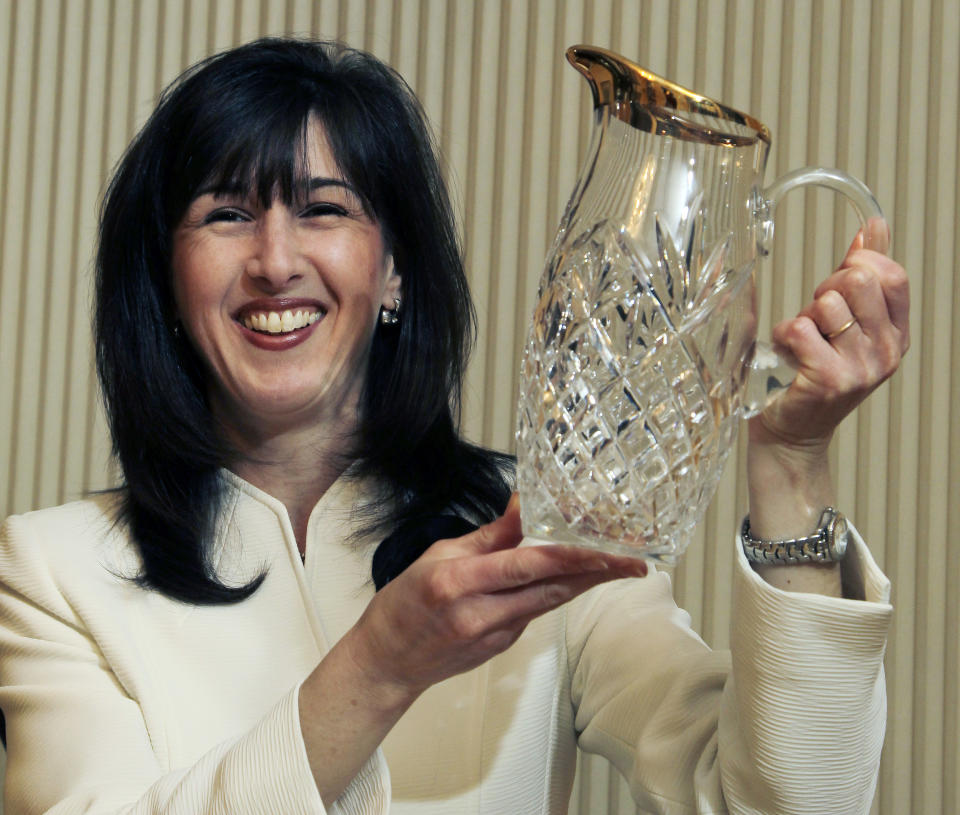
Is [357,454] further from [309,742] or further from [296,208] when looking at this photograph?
[309,742]

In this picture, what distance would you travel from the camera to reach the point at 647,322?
696 mm

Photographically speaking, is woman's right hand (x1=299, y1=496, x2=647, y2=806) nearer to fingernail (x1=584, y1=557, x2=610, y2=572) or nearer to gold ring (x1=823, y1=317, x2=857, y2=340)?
fingernail (x1=584, y1=557, x2=610, y2=572)

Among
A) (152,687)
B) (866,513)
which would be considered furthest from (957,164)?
(152,687)

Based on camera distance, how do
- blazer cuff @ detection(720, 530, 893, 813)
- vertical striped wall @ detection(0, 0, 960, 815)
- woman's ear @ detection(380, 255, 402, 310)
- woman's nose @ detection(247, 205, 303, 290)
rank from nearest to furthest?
blazer cuff @ detection(720, 530, 893, 813)
woman's nose @ detection(247, 205, 303, 290)
woman's ear @ detection(380, 255, 402, 310)
vertical striped wall @ detection(0, 0, 960, 815)

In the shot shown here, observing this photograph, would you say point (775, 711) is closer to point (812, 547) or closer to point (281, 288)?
point (812, 547)

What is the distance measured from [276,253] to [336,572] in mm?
317

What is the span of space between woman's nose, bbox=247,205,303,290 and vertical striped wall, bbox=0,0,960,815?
2.69ft

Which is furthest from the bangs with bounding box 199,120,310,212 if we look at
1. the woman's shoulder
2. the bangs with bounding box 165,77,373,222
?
the woman's shoulder

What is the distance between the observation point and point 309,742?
0.86 m

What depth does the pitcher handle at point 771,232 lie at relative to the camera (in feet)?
2.31

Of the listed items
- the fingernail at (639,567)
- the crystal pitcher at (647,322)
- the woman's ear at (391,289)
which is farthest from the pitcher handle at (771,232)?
the woman's ear at (391,289)

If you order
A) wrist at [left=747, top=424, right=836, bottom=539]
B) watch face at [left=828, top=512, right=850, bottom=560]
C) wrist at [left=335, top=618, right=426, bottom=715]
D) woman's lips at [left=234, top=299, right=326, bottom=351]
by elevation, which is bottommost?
wrist at [left=335, top=618, right=426, bottom=715]

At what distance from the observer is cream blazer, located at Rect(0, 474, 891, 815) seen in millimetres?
855

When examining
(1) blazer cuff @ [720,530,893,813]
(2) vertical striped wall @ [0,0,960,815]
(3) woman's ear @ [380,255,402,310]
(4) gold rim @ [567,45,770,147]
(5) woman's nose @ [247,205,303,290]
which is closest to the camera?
(4) gold rim @ [567,45,770,147]
